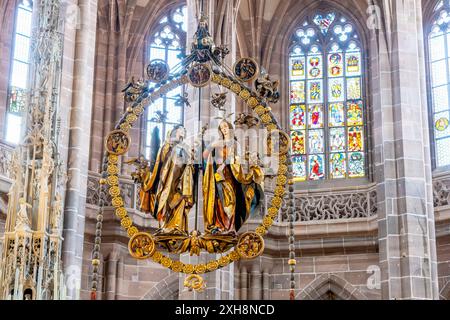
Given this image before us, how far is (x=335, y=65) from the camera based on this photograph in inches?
867

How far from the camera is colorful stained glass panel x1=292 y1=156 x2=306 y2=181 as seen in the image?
21.4 metres

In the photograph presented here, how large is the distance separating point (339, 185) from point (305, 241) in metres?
1.29

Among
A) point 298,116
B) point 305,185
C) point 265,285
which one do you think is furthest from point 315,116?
point 265,285

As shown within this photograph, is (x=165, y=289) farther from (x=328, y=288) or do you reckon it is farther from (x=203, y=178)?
(x=203, y=178)

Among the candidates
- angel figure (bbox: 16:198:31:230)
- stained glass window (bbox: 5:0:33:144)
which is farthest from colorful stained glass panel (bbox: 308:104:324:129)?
angel figure (bbox: 16:198:31:230)

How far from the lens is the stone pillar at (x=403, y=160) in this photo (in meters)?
16.4

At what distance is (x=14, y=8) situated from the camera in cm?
2008

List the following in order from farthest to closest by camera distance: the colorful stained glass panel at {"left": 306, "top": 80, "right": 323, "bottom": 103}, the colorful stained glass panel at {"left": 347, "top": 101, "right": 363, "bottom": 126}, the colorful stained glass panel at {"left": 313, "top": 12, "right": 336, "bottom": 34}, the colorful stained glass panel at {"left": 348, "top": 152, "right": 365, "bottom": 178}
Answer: the colorful stained glass panel at {"left": 313, "top": 12, "right": 336, "bottom": 34} → the colorful stained glass panel at {"left": 306, "top": 80, "right": 323, "bottom": 103} → the colorful stained glass panel at {"left": 347, "top": 101, "right": 363, "bottom": 126} → the colorful stained glass panel at {"left": 348, "top": 152, "right": 365, "bottom": 178}

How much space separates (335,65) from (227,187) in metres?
9.06

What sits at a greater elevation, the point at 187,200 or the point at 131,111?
the point at 131,111

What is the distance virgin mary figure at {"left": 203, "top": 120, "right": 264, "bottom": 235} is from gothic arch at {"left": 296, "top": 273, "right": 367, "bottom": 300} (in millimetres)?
7068

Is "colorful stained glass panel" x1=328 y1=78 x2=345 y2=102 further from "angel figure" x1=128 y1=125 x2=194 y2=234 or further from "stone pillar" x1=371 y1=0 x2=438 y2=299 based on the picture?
"angel figure" x1=128 y1=125 x2=194 y2=234
